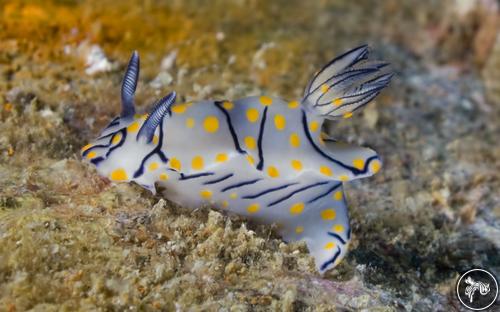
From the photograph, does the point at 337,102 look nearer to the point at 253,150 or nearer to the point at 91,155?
the point at 253,150

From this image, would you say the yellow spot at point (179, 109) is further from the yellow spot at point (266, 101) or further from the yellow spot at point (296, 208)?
the yellow spot at point (296, 208)

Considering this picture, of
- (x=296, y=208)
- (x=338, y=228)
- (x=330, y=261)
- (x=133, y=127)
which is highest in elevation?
(x=133, y=127)

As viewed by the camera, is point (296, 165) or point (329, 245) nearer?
point (296, 165)

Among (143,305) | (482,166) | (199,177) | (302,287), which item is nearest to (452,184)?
(482,166)

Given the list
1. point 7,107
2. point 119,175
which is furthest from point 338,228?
point 7,107

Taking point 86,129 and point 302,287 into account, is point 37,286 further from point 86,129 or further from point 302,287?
point 86,129

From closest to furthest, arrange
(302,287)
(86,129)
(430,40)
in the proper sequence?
(302,287) < (86,129) < (430,40)

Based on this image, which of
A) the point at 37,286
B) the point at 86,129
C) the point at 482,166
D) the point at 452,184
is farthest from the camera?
the point at 482,166
